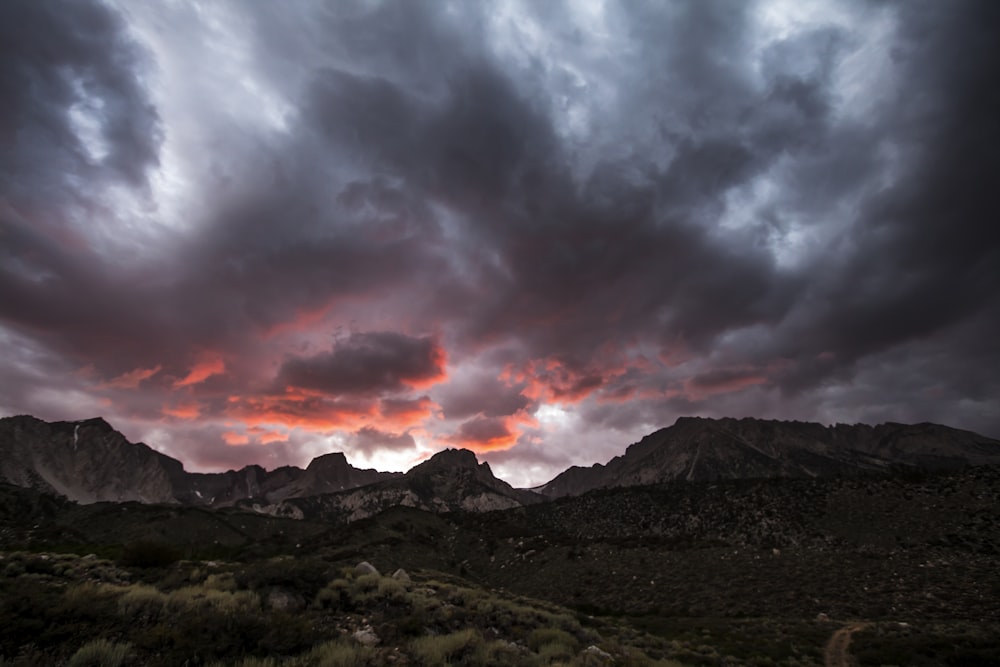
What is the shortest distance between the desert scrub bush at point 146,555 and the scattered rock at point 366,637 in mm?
14087

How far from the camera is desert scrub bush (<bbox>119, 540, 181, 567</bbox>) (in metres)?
19.0

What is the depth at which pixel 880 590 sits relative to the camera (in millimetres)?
34219

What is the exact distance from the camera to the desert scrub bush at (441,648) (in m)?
9.80

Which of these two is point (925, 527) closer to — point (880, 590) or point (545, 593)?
point (880, 590)

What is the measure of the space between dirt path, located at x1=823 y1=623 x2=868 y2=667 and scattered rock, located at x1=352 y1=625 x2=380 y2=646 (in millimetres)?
20909

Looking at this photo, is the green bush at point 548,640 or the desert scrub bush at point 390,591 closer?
the green bush at point 548,640

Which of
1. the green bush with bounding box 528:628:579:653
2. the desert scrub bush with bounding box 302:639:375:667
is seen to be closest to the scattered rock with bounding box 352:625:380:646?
the desert scrub bush with bounding box 302:639:375:667

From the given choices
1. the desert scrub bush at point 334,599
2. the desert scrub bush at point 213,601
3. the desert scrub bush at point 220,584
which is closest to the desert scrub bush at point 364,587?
the desert scrub bush at point 334,599

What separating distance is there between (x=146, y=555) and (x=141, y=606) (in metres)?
11.3

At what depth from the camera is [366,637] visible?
1132 centimetres

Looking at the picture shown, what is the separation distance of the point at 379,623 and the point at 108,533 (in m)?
81.2

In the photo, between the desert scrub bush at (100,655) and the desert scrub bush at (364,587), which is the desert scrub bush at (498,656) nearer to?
the desert scrub bush at (364,587)

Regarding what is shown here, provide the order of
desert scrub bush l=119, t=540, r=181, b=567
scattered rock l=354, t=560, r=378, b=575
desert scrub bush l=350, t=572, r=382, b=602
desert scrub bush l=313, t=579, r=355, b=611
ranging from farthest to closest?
scattered rock l=354, t=560, r=378, b=575 → desert scrub bush l=119, t=540, r=181, b=567 → desert scrub bush l=350, t=572, r=382, b=602 → desert scrub bush l=313, t=579, r=355, b=611

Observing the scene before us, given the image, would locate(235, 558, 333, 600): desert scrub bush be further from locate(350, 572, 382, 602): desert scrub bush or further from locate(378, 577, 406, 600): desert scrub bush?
locate(378, 577, 406, 600): desert scrub bush
